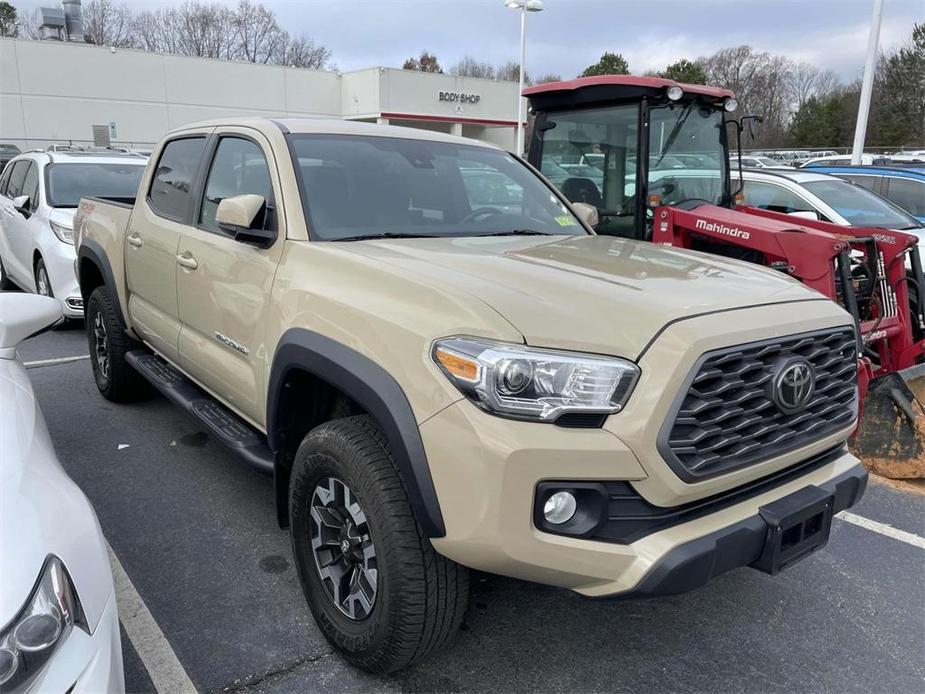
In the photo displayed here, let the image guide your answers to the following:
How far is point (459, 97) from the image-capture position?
129 feet

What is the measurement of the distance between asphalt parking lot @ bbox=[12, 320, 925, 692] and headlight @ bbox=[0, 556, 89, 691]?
1.07 metres

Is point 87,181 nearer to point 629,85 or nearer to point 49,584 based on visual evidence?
point 629,85

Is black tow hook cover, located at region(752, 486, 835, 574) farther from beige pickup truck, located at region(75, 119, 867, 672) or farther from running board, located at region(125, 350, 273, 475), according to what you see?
running board, located at region(125, 350, 273, 475)

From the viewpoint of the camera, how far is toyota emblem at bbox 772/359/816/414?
2189 millimetres

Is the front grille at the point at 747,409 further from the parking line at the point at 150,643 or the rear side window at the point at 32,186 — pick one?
the rear side window at the point at 32,186

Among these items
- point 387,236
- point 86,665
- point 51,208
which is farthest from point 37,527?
point 51,208

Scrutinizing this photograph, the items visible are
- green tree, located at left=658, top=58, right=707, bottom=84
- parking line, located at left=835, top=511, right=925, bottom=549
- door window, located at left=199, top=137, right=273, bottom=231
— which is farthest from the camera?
green tree, located at left=658, top=58, right=707, bottom=84

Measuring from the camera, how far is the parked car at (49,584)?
1.44 m

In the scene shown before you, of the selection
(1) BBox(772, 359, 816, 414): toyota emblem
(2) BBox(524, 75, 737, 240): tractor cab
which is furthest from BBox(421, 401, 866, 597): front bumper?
(2) BBox(524, 75, 737, 240): tractor cab

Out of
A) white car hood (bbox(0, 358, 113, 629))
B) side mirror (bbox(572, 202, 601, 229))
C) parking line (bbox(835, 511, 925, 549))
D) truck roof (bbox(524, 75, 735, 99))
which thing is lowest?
parking line (bbox(835, 511, 925, 549))

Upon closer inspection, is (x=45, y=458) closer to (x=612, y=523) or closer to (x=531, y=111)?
(x=612, y=523)

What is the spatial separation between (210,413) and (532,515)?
7.14 feet

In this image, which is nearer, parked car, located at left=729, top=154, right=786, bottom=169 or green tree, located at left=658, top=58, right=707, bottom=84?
parked car, located at left=729, top=154, right=786, bottom=169

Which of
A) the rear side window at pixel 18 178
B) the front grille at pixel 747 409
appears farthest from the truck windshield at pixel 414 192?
the rear side window at pixel 18 178
